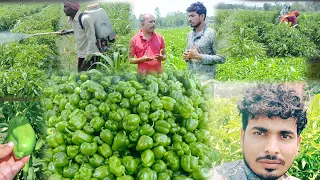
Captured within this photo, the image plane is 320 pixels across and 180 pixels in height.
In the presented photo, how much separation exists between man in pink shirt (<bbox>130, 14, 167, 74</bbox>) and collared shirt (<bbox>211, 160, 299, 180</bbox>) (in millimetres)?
584

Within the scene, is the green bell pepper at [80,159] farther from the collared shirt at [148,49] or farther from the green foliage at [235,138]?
the green foliage at [235,138]

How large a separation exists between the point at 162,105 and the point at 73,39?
2.00 feet

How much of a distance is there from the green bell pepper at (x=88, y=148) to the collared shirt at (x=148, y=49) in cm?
43

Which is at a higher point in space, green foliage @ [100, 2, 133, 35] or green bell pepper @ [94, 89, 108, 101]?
green foliage @ [100, 2, 133, 35]

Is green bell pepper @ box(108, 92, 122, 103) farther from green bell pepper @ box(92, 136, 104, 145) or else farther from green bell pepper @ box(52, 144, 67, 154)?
green bell pepper @ box(52, 144, 67, 154)

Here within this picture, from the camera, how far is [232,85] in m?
2.16

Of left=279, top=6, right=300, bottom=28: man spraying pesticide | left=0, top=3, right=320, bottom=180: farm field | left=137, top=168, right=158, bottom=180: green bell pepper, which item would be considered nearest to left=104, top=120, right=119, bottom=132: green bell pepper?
left=0, top=3, right=320, bottom=180: farm field

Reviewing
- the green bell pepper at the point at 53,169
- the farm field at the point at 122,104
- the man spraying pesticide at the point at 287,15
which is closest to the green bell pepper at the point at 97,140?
the farm field at the point at 122,104

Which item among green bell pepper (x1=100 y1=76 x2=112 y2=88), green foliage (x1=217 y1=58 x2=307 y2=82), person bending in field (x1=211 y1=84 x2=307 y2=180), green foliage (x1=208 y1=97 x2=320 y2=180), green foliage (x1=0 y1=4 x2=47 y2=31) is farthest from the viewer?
green foliage (x1=217 y1=58 x2=307 y2=82)

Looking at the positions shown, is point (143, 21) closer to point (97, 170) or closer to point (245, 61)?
point (97, 170)

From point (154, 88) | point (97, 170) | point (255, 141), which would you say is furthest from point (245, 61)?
point (97, 170)

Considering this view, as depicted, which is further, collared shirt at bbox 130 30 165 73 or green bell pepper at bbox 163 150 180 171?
collared shirt at bbox 130 30 165 73

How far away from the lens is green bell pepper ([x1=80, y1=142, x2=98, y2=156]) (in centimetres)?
178

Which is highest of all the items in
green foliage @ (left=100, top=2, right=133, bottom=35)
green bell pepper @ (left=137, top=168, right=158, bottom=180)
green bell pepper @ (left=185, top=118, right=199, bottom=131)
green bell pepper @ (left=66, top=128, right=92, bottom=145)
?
green foliage @ (left=100, top=2, right=133, bottom=35)
